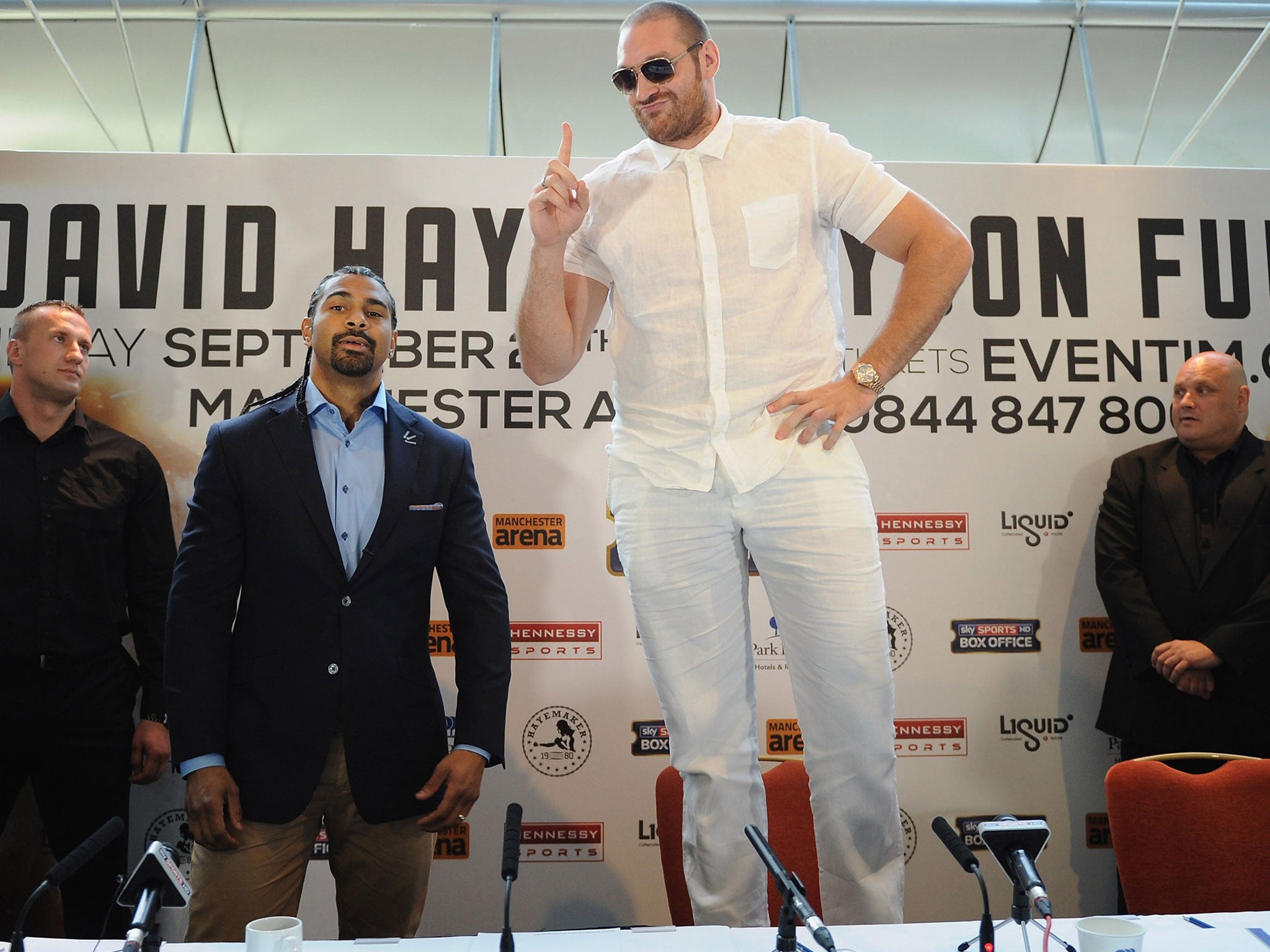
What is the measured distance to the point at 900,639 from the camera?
3480 mm

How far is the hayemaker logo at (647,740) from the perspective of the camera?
3.40m

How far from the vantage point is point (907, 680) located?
11.4 ft

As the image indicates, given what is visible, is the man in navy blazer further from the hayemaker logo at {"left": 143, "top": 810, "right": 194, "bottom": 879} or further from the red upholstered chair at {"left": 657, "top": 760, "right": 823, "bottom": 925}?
the hayemaker logo at {"left": 143, "top": 810, "right": 194, "bottom": 879}

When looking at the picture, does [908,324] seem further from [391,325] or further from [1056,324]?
[1056,324]

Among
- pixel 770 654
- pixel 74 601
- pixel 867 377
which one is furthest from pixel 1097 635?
pixel 74 601

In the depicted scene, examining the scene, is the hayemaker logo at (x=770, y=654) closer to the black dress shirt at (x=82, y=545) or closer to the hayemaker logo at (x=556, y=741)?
the hayemaker logo at (x=556, y=741)

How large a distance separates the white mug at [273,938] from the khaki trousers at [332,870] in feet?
2.99

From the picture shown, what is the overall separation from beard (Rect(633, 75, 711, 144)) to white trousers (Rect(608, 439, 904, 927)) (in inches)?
27.7

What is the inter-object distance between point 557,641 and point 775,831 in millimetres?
1306

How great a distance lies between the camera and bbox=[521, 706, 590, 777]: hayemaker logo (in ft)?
11.1

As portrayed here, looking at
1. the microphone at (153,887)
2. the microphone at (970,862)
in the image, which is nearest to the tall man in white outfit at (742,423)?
the microphone at (970,862)

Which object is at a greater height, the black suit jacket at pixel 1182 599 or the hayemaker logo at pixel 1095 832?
the black suit jacket at pixel 1182 599

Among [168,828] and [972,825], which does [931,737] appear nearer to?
[972,825]

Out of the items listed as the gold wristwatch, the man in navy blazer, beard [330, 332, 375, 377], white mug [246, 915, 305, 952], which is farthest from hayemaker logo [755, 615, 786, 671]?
white mug [246, 915, 305, 952]
